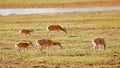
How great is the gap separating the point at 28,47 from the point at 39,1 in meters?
39.0

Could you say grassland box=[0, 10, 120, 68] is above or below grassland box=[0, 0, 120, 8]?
below

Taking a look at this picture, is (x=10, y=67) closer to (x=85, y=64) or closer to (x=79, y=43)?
(x=85, y=64)

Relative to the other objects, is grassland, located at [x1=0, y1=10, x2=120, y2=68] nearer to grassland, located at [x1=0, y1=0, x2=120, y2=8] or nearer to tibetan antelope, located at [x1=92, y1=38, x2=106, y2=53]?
tibetan antelope, located at [x1=92, y1=38, x2=106, y2=53]

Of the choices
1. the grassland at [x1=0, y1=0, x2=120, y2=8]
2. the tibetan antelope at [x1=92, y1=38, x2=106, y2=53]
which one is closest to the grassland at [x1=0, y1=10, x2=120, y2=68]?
the tibetan antelope at [x1=92, y1=38, x2=106, y2=53]

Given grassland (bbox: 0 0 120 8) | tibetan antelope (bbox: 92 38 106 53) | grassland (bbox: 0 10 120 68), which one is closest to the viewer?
grassland (bbox: 0 10 120 68)

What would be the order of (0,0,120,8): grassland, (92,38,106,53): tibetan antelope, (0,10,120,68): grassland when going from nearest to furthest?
(0,10,120,68): grassland → (92,38,106,53): tibetan antelope → (0,0,120,8): grassland

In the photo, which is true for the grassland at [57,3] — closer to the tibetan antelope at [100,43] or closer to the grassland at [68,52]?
the grassland at [68,52]

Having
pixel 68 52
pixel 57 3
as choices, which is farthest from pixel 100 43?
pixel 57 3

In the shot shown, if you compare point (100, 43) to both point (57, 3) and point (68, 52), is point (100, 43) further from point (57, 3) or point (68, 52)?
point (57, 3)

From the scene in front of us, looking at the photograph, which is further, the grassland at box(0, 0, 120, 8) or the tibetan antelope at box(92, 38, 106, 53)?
the grassland at box(0, 0, 120, 8)

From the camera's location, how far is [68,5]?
54656 millimetres

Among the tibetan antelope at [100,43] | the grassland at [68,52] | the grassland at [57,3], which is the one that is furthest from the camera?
the grassland at [57,3]

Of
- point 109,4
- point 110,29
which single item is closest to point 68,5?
point 109,4

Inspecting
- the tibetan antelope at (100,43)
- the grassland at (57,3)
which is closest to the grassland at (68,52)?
the tibetan antelope at (100,43)
